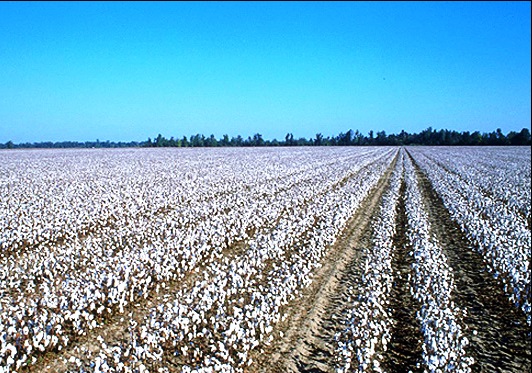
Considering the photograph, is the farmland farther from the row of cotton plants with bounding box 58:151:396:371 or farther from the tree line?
the tree line

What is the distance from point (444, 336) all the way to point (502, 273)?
4494 millimetres

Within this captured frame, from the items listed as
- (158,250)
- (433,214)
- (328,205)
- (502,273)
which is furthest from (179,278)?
(433,214)

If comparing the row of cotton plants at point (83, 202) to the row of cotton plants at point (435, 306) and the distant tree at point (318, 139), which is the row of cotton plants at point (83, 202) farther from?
the distant tree at point (318, 139)

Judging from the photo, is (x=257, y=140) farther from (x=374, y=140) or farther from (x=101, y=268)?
(x=101, y=268)

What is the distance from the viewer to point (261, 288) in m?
7.89

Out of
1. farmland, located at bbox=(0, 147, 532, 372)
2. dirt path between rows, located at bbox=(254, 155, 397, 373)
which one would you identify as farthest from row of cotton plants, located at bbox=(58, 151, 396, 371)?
dirt path between rows, located at bbox=(254, 155, 397, 373)

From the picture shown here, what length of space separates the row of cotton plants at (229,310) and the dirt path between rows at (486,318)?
3476 mm

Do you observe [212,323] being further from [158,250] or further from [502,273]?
[502,273]

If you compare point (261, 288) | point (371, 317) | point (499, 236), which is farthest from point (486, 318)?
point (499, 236)

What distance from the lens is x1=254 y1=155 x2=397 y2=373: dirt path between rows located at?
6.11 meters

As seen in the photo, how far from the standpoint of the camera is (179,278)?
9.20 metres

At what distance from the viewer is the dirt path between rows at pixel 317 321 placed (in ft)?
20.1

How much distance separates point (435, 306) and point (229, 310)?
404 centimetres

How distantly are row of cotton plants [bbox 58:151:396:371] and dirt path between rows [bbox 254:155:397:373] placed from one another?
232 mm
